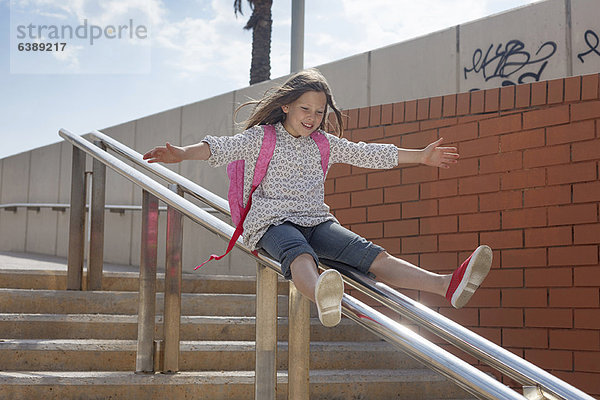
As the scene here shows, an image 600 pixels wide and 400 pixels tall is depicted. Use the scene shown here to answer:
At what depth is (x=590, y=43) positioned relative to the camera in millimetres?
3512

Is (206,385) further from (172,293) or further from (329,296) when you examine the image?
(329,296)

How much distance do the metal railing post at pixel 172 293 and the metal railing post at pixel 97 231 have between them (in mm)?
786

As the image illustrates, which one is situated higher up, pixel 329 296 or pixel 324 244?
pixel 324 244

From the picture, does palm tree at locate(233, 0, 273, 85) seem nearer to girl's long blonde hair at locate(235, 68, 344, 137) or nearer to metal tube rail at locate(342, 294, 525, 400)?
girl's long blonde hair at locate(235, 68, 344, 137)

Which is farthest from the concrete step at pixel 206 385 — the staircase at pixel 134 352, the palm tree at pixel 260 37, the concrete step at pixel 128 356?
the palm tree at pixel 260 37

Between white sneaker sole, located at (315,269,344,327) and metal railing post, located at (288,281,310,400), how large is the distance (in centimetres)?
18

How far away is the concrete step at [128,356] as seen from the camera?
2.75m

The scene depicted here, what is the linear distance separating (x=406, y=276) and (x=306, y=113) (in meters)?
0.66

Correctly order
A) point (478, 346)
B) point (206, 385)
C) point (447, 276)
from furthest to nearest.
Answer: point (206, 385) → point (447, 276) → point (478, 346)

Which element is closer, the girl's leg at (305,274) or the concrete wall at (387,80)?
the girl's leg at (305,274)

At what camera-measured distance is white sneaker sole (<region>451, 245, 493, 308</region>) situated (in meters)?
1.89

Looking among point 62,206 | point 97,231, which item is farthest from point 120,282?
point 62,206

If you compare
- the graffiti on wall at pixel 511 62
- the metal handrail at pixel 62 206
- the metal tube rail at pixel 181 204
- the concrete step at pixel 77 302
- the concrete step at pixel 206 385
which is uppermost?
the graffiti on wall at pixel 511 62

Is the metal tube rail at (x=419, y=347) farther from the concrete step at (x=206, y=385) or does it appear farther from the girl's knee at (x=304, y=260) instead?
the concrete step at (x=206, y=385)
